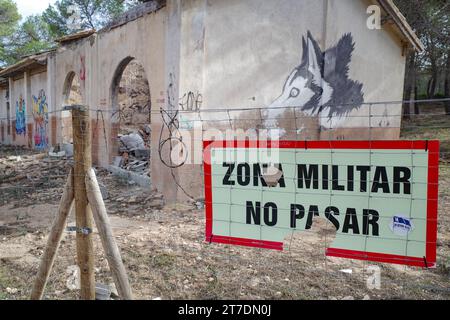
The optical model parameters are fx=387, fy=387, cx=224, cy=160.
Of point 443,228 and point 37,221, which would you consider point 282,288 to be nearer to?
point 443,228

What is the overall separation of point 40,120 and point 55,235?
15.5m

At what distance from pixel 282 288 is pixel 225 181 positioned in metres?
1.29

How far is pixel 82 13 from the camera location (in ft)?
102

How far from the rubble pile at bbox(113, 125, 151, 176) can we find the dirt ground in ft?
13.4

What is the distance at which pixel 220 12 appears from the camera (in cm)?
753

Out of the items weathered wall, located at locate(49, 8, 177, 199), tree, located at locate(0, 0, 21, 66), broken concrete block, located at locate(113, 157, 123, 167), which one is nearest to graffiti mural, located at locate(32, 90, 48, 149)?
weathered wall, located at locate(49, 8, 177, 199)

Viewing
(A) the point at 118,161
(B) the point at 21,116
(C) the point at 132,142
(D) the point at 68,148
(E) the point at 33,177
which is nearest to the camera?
(E) the point at 33,177

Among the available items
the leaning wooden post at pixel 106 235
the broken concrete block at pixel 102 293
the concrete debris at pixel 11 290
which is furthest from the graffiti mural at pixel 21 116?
the leaning wooden post at pixel 106 235

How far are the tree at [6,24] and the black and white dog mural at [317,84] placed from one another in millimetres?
25287

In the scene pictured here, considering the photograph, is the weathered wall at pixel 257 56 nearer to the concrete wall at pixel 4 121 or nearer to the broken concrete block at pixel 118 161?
the broken concrete block at pixel 118 161

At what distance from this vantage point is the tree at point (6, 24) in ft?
88.0

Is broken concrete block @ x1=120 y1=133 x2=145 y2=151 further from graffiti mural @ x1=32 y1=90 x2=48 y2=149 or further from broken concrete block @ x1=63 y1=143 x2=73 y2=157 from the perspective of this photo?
graffiti mural @ x1=32 y1=90 x2=48 y2=149

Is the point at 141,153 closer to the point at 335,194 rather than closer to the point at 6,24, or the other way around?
the point at 335,194

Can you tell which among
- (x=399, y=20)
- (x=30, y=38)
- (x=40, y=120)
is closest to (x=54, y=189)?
(x=40, y=120)
